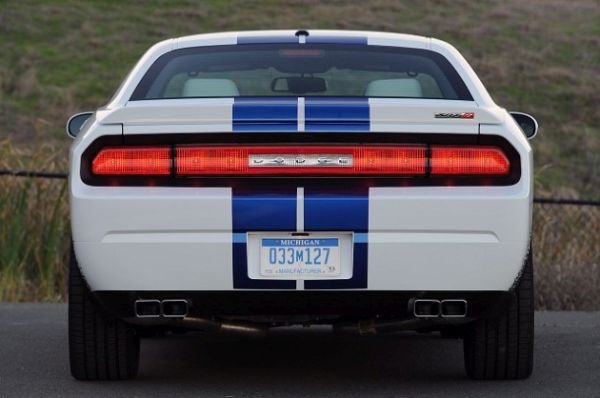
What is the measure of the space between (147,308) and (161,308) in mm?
59

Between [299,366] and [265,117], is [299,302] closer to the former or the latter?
[265,117]

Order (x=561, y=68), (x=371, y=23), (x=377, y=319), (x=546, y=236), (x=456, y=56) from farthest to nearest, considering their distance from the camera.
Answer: (x=371, y=23) → (x=561, y=68) → (x=546, y=236) → (x=456, y=56) → (x=377, y=319)

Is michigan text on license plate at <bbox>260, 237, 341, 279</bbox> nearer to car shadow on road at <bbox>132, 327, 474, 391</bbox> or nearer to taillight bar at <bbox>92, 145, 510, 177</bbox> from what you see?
taillight bar at <bbox>92, 145, 510, 177</bbox>

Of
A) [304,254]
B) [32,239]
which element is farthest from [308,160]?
[32,239]

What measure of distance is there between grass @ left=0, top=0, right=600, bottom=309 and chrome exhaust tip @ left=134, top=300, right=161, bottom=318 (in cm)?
1611

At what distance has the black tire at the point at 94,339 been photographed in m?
6.40

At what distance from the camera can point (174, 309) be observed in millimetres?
6145

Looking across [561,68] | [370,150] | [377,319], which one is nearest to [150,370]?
[377,319]

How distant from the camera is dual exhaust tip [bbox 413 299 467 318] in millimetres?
6113

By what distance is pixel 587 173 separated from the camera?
2941 centimetres

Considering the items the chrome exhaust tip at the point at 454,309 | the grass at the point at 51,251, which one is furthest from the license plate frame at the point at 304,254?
the grass at the point at 51,251

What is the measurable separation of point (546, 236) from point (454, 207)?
683 cm

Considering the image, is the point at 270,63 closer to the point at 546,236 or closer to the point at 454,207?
the point at 454,207

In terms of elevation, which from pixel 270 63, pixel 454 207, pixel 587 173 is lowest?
pixel 587 173
